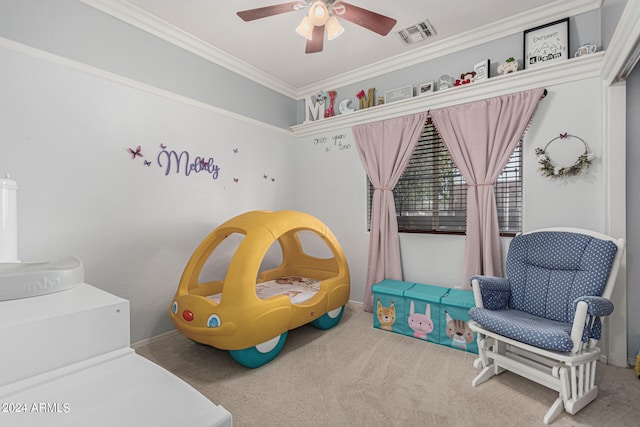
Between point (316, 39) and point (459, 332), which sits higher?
point (316, 39)

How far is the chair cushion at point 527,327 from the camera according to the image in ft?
5.29

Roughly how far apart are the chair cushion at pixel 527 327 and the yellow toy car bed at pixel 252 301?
4.00 ft

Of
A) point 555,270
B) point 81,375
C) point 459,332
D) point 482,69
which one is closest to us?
point 81,375

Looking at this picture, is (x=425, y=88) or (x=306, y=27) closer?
(x=306, y=27)

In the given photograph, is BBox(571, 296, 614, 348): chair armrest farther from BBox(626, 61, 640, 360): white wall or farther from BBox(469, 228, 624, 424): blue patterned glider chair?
BBox(626, 61, 640, 360): white wall

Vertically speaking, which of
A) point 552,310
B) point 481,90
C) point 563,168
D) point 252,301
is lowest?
point 552,310

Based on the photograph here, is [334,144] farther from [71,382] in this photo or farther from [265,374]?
[71,382]

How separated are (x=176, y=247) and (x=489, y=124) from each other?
298 cm

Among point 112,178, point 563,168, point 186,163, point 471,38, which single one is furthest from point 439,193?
point 112,178

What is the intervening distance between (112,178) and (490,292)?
9.64 feet

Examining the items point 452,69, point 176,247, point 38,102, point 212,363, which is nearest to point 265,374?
point 212,363

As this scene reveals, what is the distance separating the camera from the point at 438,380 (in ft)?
6.54

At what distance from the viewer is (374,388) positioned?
75.3 inches

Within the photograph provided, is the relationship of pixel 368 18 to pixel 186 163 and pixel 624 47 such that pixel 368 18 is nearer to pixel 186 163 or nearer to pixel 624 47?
pixel 624 47
